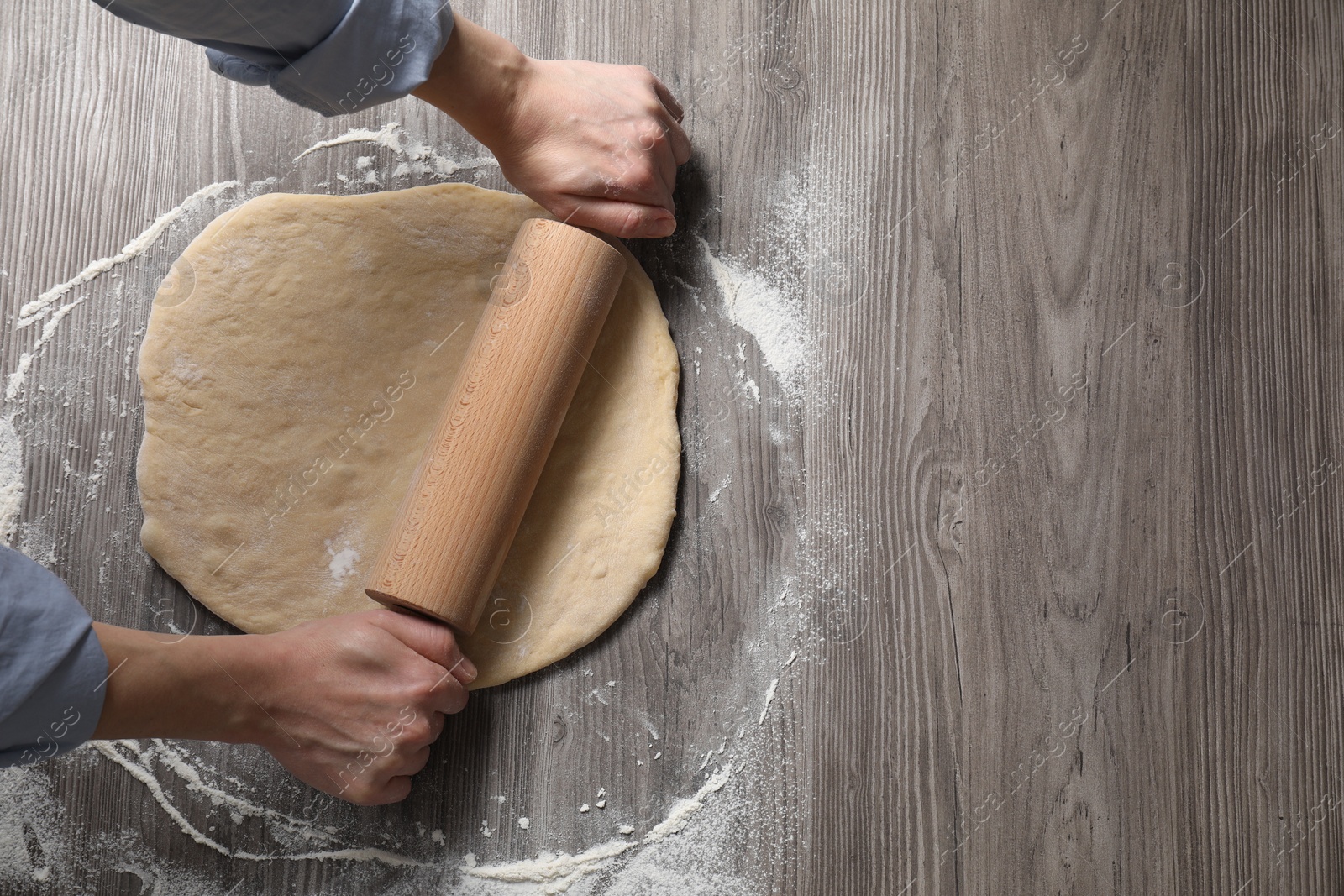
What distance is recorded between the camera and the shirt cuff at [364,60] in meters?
1.04

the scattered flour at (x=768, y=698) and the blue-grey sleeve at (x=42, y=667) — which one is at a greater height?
the blue-grey sleeve at (x=42, y=667)

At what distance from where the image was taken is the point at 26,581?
88cm

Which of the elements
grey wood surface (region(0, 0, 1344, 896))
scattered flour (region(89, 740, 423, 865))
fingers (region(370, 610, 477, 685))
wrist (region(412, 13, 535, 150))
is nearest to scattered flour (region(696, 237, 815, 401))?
grey wood surface (region(0, 0, 1344, 896))

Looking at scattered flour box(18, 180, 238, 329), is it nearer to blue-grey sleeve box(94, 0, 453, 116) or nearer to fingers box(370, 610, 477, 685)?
blue-grey sleeve box(94, 0, 453, 116)

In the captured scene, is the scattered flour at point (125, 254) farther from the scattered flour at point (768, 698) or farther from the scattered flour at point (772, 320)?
the scattered flour at point (768, 698)

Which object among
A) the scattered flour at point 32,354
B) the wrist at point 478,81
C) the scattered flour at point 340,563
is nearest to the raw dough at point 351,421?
the scattered flour at point 340,563

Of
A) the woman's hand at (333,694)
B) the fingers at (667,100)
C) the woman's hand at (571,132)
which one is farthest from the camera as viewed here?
the fingers at (667,100)

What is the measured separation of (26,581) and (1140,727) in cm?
155

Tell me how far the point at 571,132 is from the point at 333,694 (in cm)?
90

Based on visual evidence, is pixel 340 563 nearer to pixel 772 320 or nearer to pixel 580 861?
pixel 580 861

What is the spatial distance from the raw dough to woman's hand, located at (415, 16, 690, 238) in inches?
3.2

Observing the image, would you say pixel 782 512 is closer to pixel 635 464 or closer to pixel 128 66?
pixel 635 464

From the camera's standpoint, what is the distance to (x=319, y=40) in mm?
1041

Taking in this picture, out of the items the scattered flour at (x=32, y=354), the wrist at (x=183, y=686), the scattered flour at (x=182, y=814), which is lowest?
the scattered flour at (x=182, y=814)
